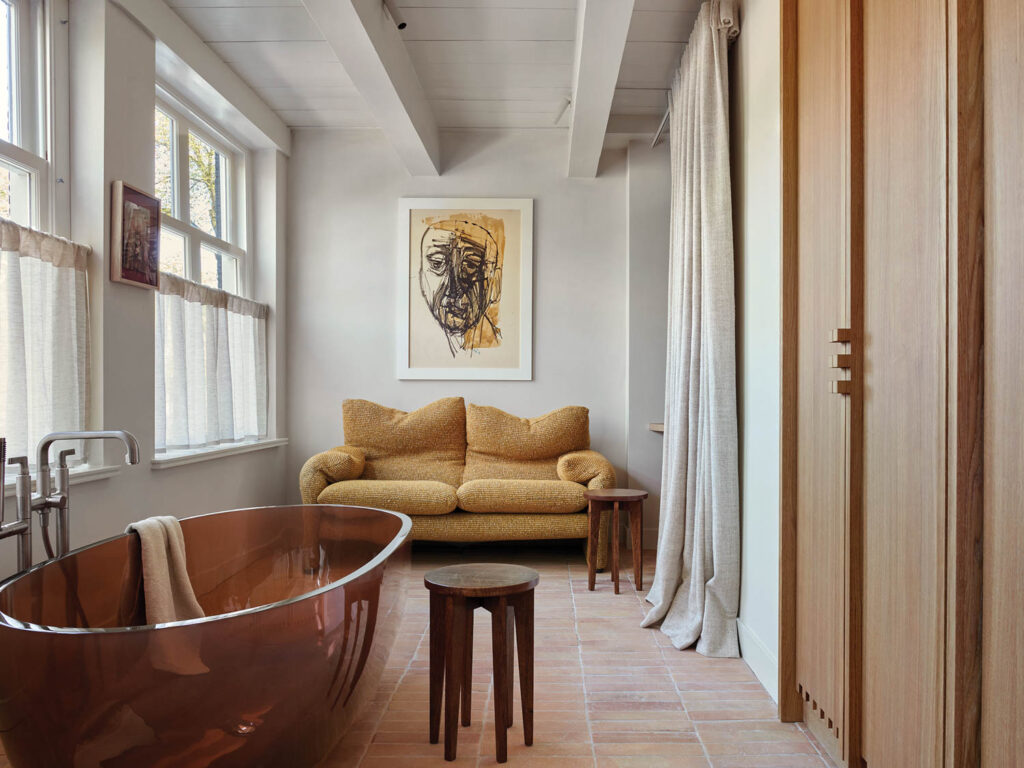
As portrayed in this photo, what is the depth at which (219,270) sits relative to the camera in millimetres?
4176

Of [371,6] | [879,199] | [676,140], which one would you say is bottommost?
[879,199]

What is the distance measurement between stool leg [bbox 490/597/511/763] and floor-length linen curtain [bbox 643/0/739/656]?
1.08 m

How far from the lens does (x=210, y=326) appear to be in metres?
3.74

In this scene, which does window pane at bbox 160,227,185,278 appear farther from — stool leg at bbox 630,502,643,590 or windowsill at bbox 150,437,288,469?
stool leg at bbox 630,502,643,590

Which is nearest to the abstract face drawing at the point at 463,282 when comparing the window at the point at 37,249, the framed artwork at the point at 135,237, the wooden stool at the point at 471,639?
→ the framed artwork at the point at 135,237

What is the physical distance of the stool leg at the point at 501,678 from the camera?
182 cm

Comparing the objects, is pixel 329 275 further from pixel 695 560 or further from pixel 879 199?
pixel 879 199

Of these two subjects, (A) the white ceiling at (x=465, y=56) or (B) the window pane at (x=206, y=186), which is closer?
(A) the white ceiling at (x=465, y=56)

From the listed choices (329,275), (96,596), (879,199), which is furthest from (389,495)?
(879,199)

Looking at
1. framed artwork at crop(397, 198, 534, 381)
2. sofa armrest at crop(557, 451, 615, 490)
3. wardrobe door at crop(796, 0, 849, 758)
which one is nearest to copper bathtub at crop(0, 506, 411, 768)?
wardrobe door at crop(796, 0, 849, 758)

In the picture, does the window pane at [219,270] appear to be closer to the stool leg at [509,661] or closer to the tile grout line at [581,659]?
the tile grout line at [581,659]

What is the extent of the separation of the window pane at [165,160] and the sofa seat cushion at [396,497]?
1683 millimetres

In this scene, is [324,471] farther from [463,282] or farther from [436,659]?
[436,659]

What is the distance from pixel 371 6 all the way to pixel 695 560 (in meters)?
2.51
